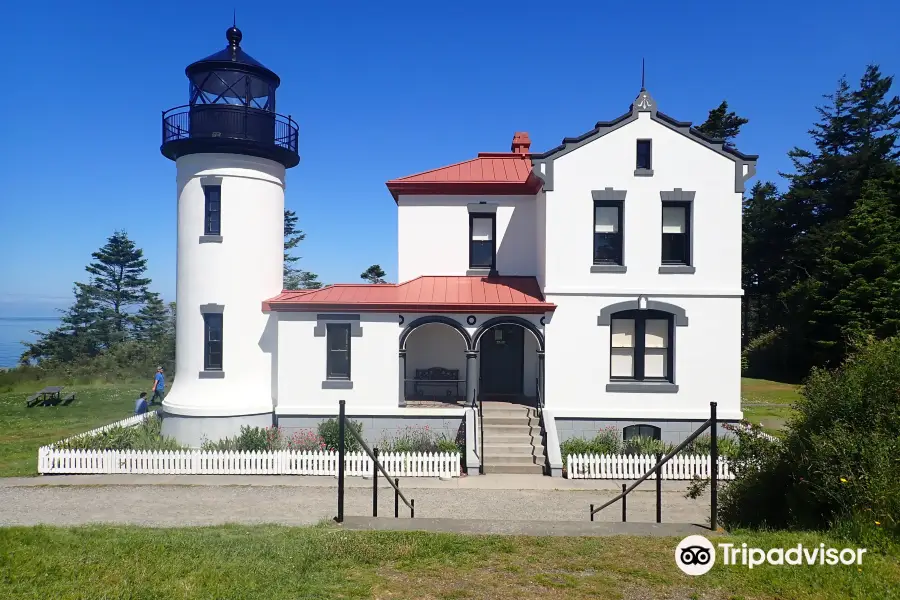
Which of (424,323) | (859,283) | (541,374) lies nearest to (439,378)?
(424,323)

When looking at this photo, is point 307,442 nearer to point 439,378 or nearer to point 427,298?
point 439,378

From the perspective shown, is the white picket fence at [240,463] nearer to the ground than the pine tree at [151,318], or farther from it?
nearer to the ground

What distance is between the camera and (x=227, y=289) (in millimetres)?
16078

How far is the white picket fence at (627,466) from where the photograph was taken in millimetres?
13641

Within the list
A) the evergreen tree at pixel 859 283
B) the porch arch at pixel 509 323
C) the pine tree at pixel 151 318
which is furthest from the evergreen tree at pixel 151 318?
the evergreen tree at pixel 859 283

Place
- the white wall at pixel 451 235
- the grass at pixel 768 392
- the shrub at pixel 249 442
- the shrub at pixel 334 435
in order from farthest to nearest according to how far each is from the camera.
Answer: the grass at pixel 768 392
the white wall at pixel 451 235
the shrub at pixel 249 442
the shrub at pixel 334 435

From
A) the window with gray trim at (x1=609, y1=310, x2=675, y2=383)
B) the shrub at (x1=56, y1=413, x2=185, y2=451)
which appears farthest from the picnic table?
the window with gray trim at (x1=609, y1=310, x2=675, y2=383)

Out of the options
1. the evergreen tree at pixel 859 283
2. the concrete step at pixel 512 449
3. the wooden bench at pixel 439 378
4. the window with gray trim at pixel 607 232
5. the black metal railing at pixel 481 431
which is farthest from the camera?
the evergreen tree at pixel 859 283

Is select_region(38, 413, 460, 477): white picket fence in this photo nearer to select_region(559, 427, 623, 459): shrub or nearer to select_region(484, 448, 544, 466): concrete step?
select_region(484, 448, 544, 466): concrete step

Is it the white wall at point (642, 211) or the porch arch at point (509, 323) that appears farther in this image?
the porch arch at point (509, 323)

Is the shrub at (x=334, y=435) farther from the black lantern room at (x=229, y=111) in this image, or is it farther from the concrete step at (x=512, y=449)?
the black lantern room at (x=229, y=111)

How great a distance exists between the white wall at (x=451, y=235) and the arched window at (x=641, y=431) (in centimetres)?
560

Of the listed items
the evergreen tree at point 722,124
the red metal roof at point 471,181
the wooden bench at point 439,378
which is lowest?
the wooden bench at point 439,378

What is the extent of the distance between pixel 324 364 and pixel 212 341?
3379mm
